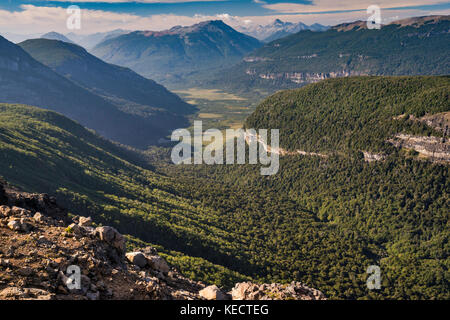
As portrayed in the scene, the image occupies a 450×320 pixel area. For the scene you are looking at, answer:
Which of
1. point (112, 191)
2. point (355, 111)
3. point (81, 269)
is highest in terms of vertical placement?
point (355, 111)

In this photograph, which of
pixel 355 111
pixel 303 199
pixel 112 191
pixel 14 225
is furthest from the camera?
pixel 355 111

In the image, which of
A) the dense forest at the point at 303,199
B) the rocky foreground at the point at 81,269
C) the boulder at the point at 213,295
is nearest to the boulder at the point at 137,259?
the rocky foreground at the point at 81,269

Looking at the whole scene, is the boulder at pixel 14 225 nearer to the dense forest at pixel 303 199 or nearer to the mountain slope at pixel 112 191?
the mountain slope at pixel 112 191

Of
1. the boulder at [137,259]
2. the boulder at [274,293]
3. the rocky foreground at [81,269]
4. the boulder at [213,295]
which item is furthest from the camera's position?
the boulder at [137,259]

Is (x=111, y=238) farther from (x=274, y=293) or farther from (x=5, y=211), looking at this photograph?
(x=274, y=293)

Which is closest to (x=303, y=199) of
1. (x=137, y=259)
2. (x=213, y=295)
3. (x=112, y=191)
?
(x=112, y=191)

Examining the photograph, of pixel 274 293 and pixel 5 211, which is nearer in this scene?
pixel 274 293
